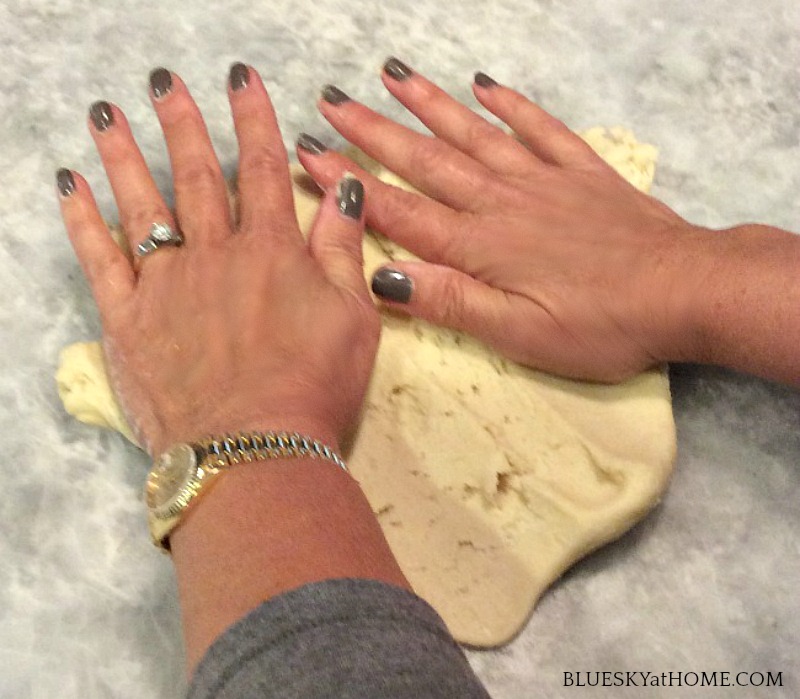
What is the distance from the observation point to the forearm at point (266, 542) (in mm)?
488

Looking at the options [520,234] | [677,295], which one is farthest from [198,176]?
[677,295]

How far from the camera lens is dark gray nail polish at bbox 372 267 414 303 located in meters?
0.74

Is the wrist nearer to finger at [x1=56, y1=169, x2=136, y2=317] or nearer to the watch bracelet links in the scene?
the watch bracelet links

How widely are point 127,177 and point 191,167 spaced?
0.07 meters

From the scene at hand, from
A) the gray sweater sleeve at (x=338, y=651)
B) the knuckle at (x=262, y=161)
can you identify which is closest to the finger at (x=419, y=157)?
the knuckle at (x=262, y=161)

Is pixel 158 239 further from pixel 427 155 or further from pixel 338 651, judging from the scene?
pixel 338 651

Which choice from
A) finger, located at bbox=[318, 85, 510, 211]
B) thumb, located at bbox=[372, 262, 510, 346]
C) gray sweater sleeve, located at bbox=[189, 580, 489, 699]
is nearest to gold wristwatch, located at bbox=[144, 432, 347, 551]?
gray sweater sleeve, located at bbox=[189, 580, 489, 699]

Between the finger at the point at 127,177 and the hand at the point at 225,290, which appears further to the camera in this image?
the finger at the point at 127,177

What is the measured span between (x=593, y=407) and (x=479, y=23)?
0.60 metres

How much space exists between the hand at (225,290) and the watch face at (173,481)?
0.10ft

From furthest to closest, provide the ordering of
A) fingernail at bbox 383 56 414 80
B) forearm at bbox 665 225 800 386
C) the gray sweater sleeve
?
fingernail at bbox 383 56 414 80, forearm at bbox 665 225 800 386, the gray sweater sleeve

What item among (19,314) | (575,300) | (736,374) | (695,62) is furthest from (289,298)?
(695,62)

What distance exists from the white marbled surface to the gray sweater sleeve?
0.30 metres

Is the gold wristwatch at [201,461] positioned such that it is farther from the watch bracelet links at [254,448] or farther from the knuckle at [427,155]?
the knuckle at [427,155]
